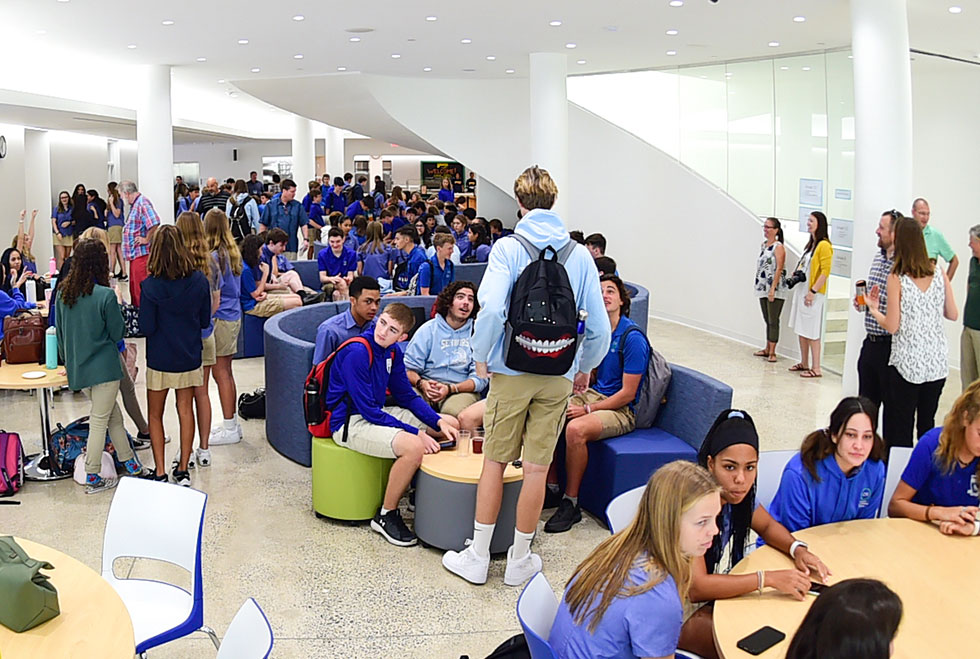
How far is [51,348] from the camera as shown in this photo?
6090 mm

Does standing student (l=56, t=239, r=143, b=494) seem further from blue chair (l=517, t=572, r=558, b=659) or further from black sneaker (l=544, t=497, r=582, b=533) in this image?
blue chair (l=517, t=572, r=558, b=659)

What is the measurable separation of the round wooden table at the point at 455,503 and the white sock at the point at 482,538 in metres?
0.23

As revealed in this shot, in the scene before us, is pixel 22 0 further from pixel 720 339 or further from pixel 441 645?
pixel 720 339

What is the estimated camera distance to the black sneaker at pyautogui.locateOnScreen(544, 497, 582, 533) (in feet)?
18.0

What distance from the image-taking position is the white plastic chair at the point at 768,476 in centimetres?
402

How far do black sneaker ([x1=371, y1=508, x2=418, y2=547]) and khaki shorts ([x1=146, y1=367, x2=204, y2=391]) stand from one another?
1.55 m

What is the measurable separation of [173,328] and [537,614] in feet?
12.2

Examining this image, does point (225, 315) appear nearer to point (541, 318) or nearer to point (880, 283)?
point (541, 318)

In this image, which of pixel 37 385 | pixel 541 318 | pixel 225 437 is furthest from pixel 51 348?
pixel 541 318

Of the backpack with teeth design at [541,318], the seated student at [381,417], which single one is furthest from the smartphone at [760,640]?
the seated student at [381,417]

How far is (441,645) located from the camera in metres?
4.24

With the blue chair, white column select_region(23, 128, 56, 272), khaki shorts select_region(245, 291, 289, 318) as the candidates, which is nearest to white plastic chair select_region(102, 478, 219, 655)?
the blue chair

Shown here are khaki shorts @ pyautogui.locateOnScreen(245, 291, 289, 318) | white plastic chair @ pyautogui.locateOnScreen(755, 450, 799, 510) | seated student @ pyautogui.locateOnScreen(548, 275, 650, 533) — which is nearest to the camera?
Answer: white plastic chair @ pyautogui.locateOnScreen(755, 450, 799, 510)

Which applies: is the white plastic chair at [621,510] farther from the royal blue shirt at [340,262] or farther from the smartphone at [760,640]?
the royal blue shirt at [340,262]
